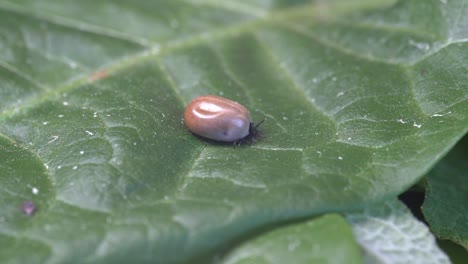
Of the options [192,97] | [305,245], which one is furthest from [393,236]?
[192,97]

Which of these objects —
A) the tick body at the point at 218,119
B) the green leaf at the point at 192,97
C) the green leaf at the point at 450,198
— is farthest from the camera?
the tick body at the point at 218,119

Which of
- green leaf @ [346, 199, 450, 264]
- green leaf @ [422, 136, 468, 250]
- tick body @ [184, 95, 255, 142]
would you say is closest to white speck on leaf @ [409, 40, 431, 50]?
green leaf @ [422, 136, 468, 250]

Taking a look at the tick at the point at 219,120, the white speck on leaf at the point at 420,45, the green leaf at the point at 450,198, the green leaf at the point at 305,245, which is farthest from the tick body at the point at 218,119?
the white speck on leaf at the point at 420,45

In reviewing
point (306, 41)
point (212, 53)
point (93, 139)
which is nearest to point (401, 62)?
point (306, 41)

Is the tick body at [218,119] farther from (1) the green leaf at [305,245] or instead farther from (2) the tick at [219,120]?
(1) the green leaf at [305,245]

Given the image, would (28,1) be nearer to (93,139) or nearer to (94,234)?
(93,139)
